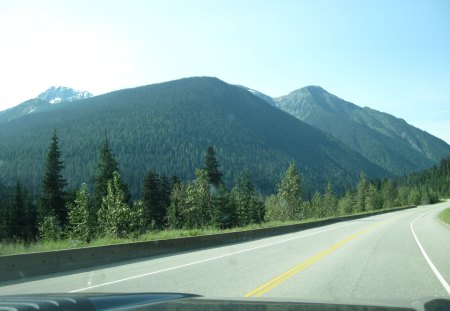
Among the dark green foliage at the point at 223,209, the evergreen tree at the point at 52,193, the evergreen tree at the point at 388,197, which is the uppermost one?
the evergreen tree at the point at 52,193

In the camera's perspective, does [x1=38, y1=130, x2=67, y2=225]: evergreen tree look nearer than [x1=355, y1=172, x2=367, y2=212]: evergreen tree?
Yes

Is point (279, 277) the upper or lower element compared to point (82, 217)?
lower

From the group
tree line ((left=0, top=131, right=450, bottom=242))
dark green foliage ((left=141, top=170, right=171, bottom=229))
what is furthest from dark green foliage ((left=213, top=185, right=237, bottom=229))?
dark green foliage ((left=141, top=170, right=171, bottom=229))

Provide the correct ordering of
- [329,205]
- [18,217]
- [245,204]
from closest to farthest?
[18,217], [245,204], [329,205]

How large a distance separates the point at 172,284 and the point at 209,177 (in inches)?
2157

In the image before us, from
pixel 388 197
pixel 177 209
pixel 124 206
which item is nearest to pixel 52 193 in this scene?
pixel 177 209

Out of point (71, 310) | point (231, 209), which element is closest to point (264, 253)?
point (71, 310)

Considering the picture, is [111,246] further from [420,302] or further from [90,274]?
[420,302]

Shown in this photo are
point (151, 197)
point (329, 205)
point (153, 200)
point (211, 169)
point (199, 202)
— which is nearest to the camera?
point (199, 202)

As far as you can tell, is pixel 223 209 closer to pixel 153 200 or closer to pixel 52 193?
pixel 153 200

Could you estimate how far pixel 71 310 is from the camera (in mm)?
3705

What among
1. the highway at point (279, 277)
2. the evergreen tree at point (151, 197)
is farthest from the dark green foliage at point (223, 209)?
the highway at point (279, 277)

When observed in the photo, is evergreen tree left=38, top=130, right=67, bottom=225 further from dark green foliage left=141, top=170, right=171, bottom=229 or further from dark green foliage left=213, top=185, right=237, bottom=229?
dark green foliage left=213, top=185, right=237, bottom=229

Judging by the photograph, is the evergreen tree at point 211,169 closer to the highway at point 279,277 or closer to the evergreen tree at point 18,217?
the evergreen tree at point 18,217
